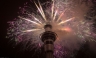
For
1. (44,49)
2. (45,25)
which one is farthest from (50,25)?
(44,49)

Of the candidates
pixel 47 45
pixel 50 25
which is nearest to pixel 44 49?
pixel 47 45

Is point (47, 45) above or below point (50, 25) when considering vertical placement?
below

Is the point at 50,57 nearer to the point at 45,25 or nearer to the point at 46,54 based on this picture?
the point at 46,54

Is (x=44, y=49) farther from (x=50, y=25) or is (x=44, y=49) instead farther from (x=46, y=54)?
(x=50, y=25)

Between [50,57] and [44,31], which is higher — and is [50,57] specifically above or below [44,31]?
below

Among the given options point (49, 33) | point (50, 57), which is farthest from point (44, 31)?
point (50, 57)

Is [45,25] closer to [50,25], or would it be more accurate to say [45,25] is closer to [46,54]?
[50,25]
